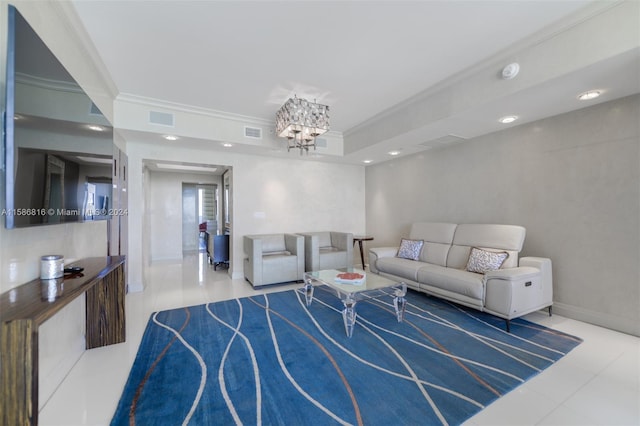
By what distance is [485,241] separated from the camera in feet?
11.8

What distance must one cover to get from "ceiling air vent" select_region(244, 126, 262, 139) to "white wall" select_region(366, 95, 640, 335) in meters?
3.30

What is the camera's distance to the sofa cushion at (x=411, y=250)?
14.0 feet

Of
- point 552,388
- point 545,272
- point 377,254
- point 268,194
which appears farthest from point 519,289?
point 268,194

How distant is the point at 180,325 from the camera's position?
292 centimetres

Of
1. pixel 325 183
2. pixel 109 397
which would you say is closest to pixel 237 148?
pixel 325 183

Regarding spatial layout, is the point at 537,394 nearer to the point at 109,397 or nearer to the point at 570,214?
the point at 570,214

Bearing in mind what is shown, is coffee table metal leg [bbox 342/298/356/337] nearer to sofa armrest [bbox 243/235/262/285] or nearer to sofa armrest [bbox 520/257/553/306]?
sofa armrest [bbox 243/235/262/285]

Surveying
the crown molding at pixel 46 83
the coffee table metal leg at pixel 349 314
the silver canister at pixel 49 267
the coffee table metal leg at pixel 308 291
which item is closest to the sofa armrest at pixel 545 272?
the coffee table metal leg at pixel 349 314

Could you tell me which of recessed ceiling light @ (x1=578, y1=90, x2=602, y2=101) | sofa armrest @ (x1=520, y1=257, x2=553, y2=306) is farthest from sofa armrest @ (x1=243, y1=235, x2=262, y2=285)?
recessed ceiling light @ (x1=578, y1=90, x2=602, y2=101)

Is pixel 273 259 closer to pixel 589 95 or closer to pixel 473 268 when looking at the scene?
pixel 473 268

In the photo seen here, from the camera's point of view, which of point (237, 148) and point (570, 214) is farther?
point (237, 148)

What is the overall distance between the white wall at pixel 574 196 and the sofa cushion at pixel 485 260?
60 cm

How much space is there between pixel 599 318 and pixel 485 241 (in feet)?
4.33

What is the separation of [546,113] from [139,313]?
557 cm
